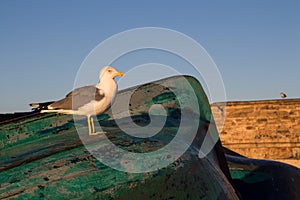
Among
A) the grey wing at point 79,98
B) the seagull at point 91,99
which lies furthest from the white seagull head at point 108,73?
the grey wing at point 79,98

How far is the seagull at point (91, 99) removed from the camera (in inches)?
130

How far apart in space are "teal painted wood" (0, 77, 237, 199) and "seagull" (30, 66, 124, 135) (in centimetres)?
14

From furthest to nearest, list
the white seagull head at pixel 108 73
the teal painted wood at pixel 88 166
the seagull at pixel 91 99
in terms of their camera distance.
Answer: the white seagull head at pixel 108 73, the seagull at pixel 91 99, the teal painted wood at pixel 88 166

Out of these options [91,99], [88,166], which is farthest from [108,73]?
[88,166]

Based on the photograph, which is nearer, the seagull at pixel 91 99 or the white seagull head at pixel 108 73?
the seagull at pixel 91 99

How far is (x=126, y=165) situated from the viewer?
109 inches

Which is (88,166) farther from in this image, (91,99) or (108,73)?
(108,73)

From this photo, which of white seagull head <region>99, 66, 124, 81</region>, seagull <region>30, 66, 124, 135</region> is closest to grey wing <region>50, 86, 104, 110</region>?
seagull <region>30, 66, 124, 135</region>

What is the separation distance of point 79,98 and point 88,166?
760mm

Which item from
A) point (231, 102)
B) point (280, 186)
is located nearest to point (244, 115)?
point (231, 102)

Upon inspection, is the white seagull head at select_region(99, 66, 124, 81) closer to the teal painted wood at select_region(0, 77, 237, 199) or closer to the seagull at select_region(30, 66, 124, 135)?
the seagull at select_region(30, 66, 124, 135)

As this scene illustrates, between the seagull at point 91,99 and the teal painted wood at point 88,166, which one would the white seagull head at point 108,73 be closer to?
the seagull at point 91,99

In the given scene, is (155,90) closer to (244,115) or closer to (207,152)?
(207,152)

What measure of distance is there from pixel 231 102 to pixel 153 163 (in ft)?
56.6
